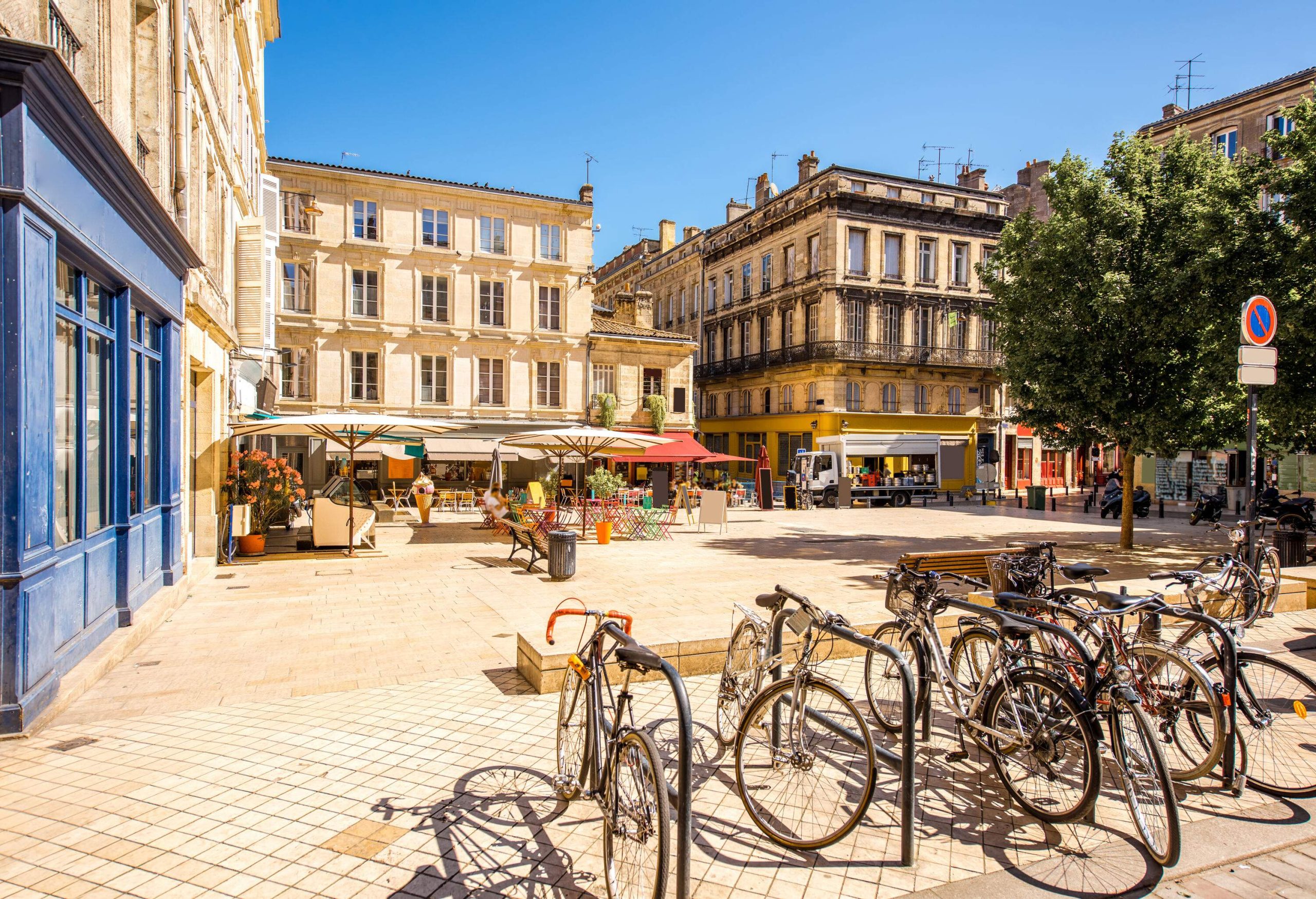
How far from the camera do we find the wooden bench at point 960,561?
6.87m

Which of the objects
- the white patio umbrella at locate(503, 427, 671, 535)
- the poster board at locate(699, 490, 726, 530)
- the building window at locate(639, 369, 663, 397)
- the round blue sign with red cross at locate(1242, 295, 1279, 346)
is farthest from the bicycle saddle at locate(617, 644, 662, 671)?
the building window at locate(639, 369, 663, 397)

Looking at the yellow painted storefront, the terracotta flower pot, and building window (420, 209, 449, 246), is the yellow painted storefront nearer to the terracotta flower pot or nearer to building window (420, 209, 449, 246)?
building window (420, 209, 449, 246)

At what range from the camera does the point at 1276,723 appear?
4488 mm

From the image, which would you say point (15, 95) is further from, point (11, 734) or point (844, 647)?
point (844, 647)

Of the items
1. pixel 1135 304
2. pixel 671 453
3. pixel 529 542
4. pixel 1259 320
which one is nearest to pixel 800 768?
pixel 1259 320

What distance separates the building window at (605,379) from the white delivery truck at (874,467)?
26.4 feet

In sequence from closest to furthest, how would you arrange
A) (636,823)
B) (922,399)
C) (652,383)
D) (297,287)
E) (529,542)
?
(636,823)
(529,542)
(297,287)
(652,383)
(922,399)

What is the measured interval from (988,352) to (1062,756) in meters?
38.5

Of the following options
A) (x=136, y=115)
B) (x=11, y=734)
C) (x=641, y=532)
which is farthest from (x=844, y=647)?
(x=641, y=532)

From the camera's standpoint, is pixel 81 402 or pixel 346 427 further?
pixel 346 427

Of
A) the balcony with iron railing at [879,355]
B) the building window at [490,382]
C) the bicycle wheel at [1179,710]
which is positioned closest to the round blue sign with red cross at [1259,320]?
the bicycle wheel at [1179,710]

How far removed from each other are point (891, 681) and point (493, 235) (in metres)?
26.9

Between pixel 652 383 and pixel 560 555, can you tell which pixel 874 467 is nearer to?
pixel 652 383

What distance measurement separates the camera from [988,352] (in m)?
38.6
